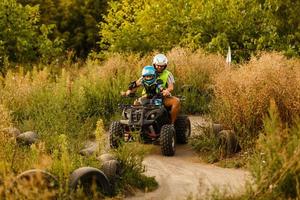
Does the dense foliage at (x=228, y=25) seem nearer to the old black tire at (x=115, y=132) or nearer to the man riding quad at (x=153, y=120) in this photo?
the man riding quad at (x=153, y=120)

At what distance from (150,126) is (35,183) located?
14.6 feet

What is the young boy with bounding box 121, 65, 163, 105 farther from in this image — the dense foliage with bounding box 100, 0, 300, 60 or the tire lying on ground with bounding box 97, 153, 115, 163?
the dense foliage with bounding box 100, 0, 300, 60

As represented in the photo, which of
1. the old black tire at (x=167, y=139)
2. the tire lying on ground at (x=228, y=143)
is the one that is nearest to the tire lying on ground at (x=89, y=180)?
the old black tire at (x=167, y=139)

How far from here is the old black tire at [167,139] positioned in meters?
11.2

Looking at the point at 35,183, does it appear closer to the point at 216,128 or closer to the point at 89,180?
→ the point at 89,180

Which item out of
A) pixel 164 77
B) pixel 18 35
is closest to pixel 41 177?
pixel 164 77

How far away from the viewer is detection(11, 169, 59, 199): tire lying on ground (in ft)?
22.9

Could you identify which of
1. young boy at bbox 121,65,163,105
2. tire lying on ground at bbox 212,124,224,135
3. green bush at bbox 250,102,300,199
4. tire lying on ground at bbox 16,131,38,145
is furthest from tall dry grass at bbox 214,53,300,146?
green bush at bbox 250,102,300,199

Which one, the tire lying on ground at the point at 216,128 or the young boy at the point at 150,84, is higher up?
the young boy at the point at 150,84

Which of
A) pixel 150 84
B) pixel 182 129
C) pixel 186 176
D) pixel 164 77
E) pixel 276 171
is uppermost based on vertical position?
pixel 164 77

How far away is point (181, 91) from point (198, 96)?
0.45 metres

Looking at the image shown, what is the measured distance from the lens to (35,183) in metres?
7.45

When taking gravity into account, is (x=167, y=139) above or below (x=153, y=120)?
below

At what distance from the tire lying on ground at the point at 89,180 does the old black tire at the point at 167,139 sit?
288cm
